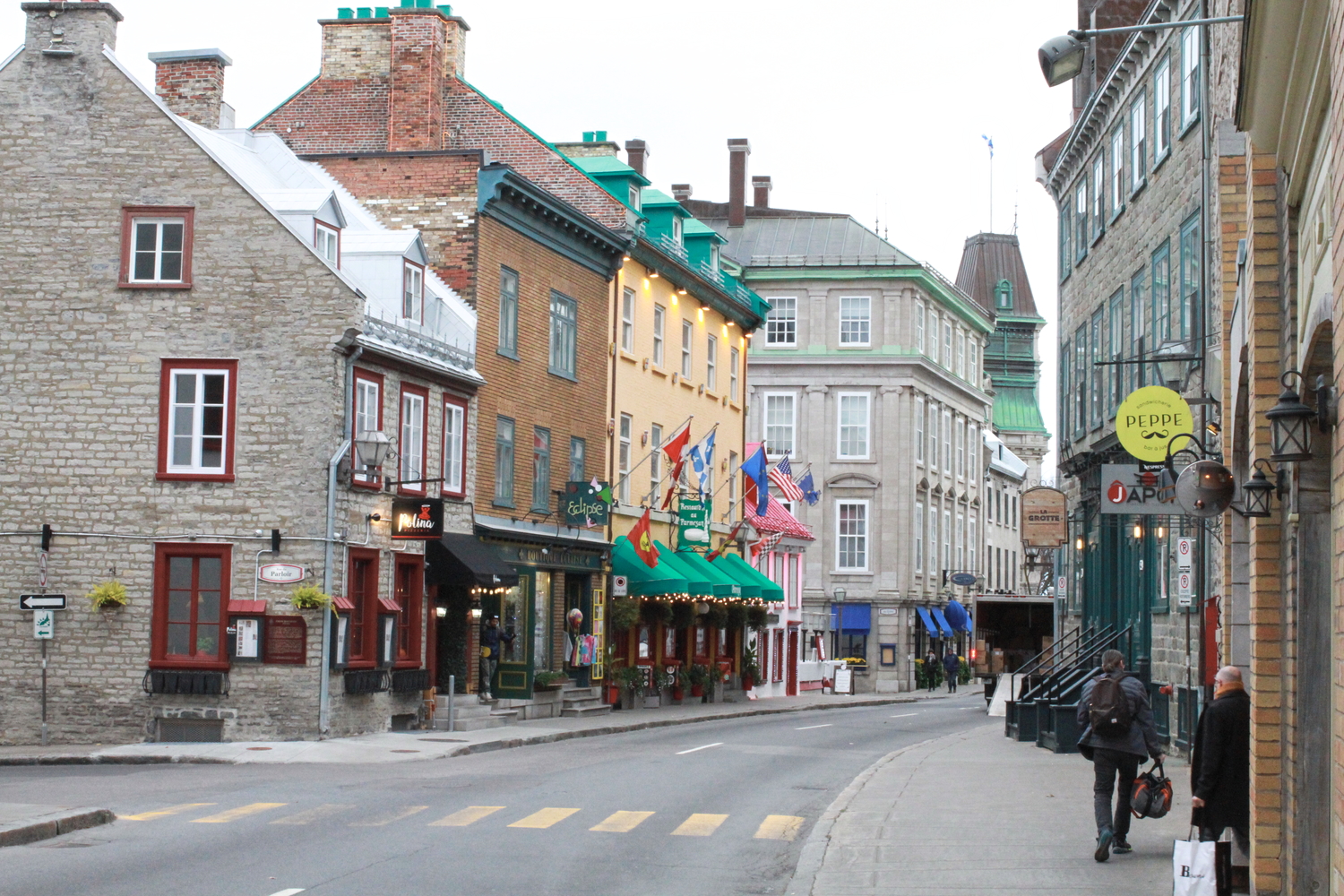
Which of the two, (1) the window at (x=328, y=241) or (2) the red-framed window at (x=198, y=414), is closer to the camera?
(2) the red-framed window at (x=198, y=414)

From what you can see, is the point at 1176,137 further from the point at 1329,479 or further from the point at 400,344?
the point at 1329,479

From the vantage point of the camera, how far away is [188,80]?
3003 cm

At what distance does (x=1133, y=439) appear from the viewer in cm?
1714

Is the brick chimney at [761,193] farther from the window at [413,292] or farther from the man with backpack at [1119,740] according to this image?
the man with backpack at [1119,740]

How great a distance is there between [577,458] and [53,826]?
75.2ft

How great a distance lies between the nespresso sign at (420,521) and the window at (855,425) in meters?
41.0

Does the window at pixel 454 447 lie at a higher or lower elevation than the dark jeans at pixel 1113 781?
higher

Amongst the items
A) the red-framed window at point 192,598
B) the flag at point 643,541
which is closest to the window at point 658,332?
the flag at point 643,541

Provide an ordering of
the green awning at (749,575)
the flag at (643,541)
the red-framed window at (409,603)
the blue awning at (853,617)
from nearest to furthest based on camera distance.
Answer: the red-framed window at (409,603), the flag at (643,541), the green awning at (749,575), the blue awning at (853,617)

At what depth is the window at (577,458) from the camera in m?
36.4

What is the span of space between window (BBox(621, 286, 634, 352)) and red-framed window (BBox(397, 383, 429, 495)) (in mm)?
10694

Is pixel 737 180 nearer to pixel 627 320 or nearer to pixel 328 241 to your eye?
pixel 627 320

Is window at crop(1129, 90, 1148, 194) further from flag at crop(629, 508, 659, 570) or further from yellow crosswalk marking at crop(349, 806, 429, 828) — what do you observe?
yellow crosswalk marking at crop(349, 806, 429, 828)

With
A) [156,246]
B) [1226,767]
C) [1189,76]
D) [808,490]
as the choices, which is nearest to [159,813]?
[1226,767]
